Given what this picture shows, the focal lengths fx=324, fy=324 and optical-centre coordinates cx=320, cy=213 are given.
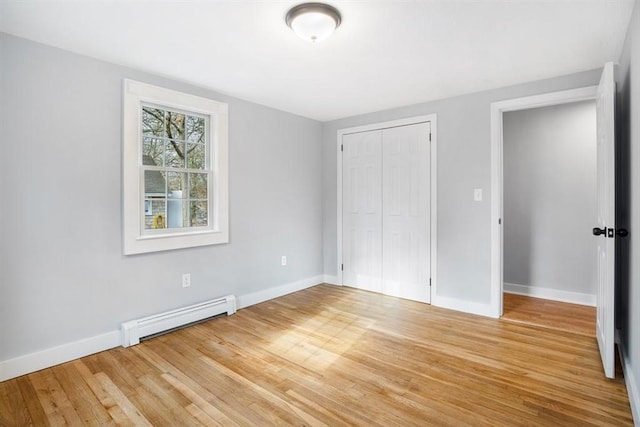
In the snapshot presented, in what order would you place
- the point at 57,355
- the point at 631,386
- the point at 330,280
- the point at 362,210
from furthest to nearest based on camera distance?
the point at 330,280 → the point at 362,210 → the point at 57,355 → the point at 631,386

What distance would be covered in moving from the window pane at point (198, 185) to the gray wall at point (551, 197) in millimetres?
3730

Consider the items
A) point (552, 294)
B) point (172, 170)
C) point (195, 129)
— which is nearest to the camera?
point (172, 170)

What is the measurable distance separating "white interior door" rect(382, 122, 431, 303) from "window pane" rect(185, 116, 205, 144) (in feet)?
7.10

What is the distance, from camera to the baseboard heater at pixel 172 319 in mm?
2691

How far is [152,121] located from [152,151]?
0.28 metres

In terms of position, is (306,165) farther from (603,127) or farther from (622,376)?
(622,376)

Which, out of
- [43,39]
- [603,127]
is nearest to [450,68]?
[603,127]

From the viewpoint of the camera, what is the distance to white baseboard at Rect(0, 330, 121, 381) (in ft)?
7.21

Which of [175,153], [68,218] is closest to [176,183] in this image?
[175,153]

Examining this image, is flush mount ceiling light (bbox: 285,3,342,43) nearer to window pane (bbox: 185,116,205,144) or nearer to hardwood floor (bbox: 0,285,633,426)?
window pane (bbox: 185,116,205,144)

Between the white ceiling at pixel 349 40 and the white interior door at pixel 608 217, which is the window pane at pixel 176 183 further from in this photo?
the white interior door at pixel 608 217

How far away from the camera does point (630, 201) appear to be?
213 centimetres

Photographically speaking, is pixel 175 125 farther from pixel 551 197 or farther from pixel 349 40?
pixel 551 197

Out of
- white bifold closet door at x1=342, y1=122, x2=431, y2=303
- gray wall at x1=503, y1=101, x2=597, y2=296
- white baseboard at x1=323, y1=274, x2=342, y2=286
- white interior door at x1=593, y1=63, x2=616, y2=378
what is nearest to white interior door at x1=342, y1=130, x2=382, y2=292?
white bifold closet door at x1=342, y1=122, x2=431, y2=303
